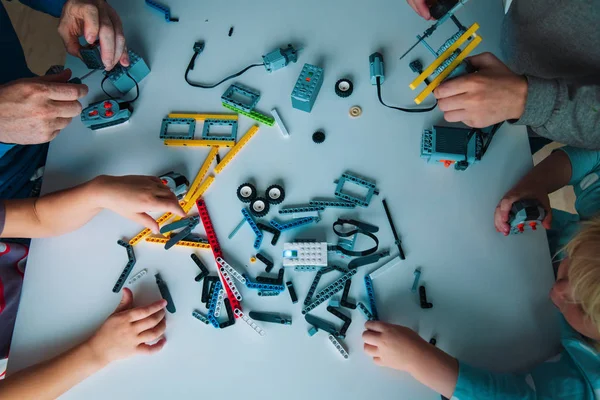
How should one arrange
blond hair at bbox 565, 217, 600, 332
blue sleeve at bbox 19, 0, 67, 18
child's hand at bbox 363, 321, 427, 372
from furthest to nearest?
blue sleeve at bbox 19, 0, 67, 18 < child's hand at bbox 363, 321, 427, 372 < blond hair at bbox 565, 217, 600, 332

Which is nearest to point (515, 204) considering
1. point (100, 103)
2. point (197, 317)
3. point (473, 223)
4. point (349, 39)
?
point (473, 223)

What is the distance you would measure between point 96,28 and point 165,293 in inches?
31.7

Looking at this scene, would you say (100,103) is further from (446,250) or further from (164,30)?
(446,250)

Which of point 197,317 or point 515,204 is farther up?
point 515,204

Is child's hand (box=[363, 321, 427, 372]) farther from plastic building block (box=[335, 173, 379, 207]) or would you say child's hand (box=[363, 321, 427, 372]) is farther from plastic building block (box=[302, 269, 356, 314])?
plastic building block (box=[335, 173, 379, 207])

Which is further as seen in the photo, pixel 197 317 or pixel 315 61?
pixel 315 61

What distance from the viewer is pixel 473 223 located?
1.12 meters

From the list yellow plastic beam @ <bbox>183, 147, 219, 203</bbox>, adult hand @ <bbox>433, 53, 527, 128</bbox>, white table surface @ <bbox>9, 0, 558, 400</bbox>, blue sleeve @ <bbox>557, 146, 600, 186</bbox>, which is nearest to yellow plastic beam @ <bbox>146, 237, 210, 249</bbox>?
white table surface @ <bbox>9, 0, 558, 400</bbox>

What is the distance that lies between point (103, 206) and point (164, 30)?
671mm

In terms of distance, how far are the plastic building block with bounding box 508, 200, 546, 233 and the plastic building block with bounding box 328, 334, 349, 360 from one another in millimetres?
518

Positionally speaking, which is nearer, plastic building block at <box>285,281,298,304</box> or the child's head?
the child's head

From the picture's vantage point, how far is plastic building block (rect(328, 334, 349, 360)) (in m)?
1.02

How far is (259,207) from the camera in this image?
119 centimetres

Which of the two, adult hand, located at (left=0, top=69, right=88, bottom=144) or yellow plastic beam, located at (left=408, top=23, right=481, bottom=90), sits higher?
yellow plastic beam, located at (left=408, top=23, right=481, bottom=90)
